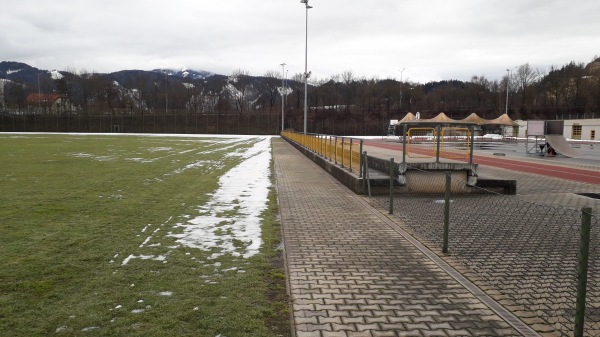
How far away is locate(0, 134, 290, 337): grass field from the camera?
13.1 feet

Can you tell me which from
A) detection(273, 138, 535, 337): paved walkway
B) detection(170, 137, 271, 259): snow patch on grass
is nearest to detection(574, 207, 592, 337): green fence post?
detection(273, 138, 535, 337): paved walkway

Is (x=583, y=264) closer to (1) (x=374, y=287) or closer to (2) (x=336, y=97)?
(1) (x=374, y=287)

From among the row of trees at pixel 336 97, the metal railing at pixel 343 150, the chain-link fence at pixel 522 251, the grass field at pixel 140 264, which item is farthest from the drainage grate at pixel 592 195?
the row of trees at pixel 336 97

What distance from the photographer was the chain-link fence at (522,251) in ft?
13.8

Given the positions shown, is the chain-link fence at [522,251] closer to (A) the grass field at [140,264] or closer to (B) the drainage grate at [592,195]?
(A) the grass field at [140,264]

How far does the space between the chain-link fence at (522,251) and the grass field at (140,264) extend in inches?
93.8

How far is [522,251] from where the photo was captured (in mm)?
6543

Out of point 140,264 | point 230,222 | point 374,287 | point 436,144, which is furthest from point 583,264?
point 436,144

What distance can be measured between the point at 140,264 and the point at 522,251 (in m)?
5.19

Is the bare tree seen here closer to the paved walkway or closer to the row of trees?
the row of trees

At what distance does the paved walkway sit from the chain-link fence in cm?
33

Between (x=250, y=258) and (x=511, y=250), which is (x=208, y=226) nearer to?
(x=250, y=258)

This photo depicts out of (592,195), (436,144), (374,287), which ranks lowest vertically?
(374,287)

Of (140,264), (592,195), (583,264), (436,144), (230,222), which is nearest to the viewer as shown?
(583,264)
